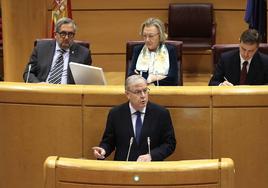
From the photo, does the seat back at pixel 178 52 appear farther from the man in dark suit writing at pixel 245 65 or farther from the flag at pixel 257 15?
the flag at pixel 257 15

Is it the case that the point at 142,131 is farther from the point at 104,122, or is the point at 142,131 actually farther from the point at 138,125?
the point at 104,122

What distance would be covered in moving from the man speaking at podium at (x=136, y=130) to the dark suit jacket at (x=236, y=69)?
110 cm

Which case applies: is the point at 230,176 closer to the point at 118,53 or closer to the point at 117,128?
the point at 117,128

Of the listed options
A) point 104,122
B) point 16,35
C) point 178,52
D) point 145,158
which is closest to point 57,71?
point 178,52

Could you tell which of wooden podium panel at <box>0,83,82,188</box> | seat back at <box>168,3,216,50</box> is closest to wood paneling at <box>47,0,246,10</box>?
seat back at <box>168,3,216,50</box>

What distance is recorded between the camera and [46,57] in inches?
192

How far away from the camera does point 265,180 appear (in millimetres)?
3676

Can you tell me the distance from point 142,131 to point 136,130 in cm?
5

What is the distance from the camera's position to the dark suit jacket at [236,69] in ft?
14.3

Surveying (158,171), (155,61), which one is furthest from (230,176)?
(155,61)

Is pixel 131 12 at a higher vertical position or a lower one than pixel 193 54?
higher

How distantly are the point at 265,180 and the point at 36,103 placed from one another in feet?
5.10

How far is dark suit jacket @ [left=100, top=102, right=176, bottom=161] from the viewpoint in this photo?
11.2 ft

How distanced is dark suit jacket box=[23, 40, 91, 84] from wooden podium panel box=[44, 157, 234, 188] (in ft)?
9.17
